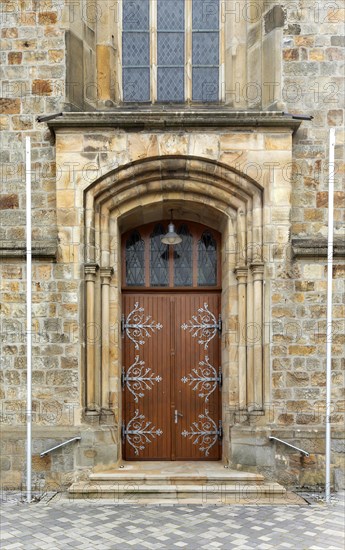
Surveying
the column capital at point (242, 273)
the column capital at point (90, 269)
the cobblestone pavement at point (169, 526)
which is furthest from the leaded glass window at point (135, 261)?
the cobblestone pavement at point (169, 526)

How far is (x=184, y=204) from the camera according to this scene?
24.0 ft

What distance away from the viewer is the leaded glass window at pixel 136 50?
A: 761 centimetres

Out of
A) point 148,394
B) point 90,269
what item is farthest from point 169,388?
point 90,269

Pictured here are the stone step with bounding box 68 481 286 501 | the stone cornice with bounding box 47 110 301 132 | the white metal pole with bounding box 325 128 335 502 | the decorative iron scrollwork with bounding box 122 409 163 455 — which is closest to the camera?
the stone step with bounding box 68 481 286 501

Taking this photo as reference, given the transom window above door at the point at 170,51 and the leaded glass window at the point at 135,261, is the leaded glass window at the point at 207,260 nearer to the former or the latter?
the leaded glass window at the point at 135,261

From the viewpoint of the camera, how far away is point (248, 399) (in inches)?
270

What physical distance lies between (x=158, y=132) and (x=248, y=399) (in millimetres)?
3425

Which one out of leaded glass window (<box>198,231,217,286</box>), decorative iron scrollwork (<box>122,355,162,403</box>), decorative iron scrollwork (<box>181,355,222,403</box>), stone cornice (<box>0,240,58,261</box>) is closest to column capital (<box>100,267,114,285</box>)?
stone cornice (<box>0,240,58,261</box>)

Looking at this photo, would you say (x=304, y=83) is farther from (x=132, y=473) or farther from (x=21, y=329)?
(x=132, y=473)

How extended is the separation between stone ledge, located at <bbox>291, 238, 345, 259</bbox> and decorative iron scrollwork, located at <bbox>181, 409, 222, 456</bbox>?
8.06 feet

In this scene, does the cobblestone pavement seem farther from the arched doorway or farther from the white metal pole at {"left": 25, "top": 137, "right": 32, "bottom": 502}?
the arched doorway

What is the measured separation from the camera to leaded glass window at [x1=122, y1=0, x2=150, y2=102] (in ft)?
25.0

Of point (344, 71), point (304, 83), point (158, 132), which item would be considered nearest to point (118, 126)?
point (158, 132)

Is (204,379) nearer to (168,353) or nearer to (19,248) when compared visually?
(168,353)
